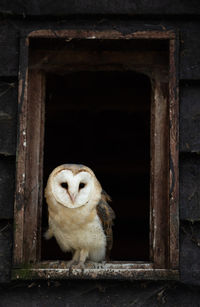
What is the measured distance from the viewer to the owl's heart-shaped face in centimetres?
220

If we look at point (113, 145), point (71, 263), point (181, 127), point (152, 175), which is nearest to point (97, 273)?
point (71, 263)

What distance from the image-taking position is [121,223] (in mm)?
4379

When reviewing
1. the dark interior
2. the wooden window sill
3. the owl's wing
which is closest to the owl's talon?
the owl's wing

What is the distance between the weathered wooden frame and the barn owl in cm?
11

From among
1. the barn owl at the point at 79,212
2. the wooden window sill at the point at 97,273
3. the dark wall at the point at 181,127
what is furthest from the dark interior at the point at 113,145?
Result: the wooden window sill at the point at 97,273

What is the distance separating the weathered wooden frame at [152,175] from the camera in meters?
1.88

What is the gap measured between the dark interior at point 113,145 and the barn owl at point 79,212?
5.11 feet

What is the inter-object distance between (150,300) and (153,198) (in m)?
0.41

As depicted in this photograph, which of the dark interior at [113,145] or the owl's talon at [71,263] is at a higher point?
the dark interior at [113,145]

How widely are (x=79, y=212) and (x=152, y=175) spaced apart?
0.36m

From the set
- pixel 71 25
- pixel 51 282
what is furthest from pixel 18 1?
pixel 51 282

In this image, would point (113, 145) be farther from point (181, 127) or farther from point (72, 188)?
point (181, 127)

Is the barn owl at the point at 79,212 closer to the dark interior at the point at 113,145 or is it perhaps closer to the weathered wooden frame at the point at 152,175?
the weathered wooden frame at the point at 152,175

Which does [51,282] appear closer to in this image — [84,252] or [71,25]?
[84,252]
